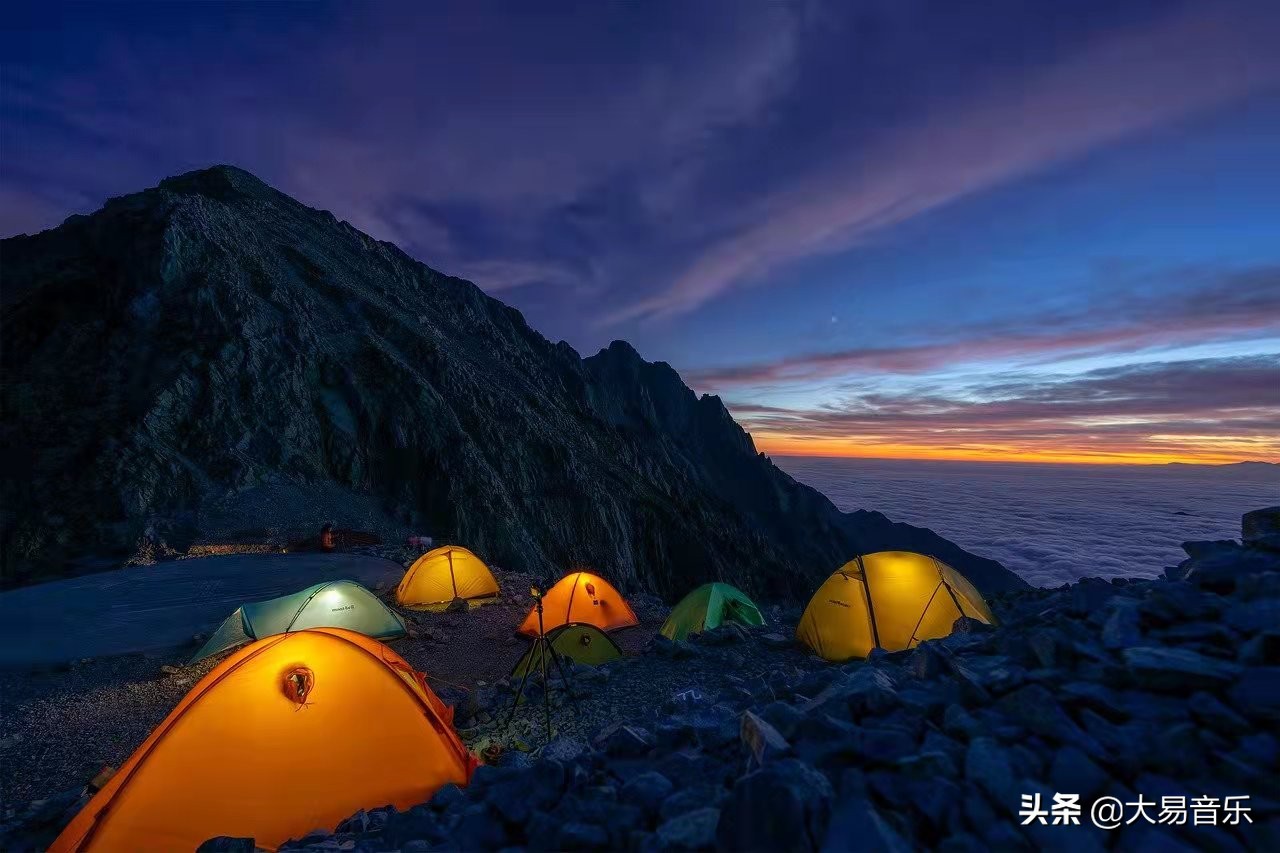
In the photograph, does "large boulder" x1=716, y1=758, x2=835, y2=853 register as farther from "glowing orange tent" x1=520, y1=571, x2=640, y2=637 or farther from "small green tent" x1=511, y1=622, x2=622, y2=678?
"glowing orange tent" x1=520, y1=571, x2=640, y2=637

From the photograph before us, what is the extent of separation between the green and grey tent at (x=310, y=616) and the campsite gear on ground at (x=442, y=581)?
3201 mm

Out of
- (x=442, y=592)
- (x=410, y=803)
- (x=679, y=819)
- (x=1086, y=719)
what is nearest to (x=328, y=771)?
(x=410, y=803)

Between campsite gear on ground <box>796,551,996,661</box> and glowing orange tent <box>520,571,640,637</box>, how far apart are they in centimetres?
558

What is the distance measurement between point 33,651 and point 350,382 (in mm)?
27357

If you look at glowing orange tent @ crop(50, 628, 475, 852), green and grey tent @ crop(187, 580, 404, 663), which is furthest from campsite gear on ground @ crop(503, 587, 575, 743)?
green and grey tent @ crop(187, 580, 404, 663)

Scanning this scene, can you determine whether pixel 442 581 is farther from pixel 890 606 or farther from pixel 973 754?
pixel 973 754

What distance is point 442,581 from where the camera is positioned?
52.7 feet

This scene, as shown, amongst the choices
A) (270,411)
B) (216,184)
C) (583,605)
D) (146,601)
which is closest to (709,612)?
(583,605)

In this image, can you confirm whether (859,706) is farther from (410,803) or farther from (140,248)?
(140,248)

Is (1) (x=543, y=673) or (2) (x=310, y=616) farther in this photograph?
(2) (x=310, y=616)

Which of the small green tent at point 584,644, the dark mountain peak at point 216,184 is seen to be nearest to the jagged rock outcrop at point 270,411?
the dark mountain peak at point 216,184

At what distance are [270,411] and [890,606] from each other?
33703 mm

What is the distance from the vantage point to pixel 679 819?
3.07 metres

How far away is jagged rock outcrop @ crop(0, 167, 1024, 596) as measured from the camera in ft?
81.4
